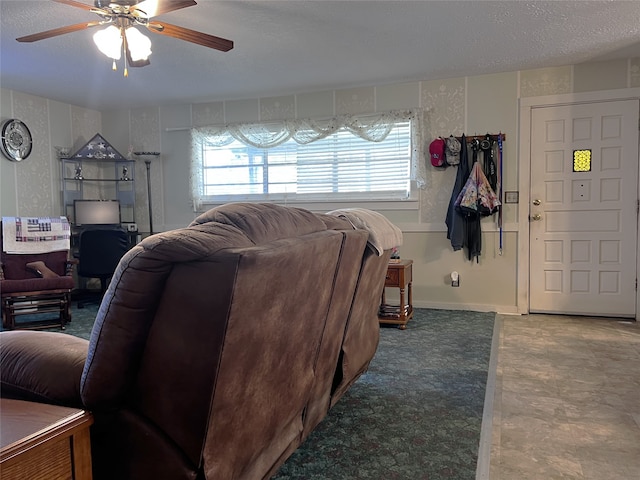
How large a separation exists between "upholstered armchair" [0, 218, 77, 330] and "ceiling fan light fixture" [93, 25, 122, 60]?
2.27 meters

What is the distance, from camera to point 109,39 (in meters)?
2.71

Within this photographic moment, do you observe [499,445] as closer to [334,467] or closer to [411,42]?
[334,467]

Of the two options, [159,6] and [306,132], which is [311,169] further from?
[159,6]

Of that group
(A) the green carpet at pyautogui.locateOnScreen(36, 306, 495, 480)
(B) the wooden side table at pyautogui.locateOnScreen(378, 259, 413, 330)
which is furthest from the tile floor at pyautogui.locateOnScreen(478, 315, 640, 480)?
(B) the wooden side table at pyautogui.locateOnScreen(378, 259, 413, 330)

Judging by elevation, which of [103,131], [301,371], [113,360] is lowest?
[301,371]

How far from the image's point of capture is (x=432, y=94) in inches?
180

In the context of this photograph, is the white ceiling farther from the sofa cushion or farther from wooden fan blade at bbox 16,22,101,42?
the sofa cushion

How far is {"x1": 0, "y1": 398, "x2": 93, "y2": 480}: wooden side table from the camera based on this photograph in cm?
84

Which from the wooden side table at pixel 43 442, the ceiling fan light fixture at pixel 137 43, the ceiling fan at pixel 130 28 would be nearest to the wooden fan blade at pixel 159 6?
the ceiling fan at pixel 130 28

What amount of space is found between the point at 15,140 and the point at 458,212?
462cm

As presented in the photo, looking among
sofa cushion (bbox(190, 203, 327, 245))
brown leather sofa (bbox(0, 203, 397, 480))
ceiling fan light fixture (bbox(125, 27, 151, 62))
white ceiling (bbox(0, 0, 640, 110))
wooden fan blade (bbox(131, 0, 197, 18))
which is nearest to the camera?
brown leather sofa (bbox(0, 203, 397, 480))

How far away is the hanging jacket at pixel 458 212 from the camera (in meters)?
4.39

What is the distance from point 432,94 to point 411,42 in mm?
1120

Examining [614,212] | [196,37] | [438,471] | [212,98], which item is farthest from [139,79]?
[614,212]
